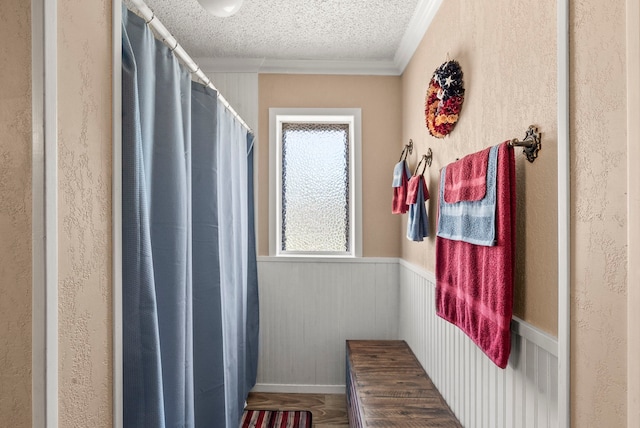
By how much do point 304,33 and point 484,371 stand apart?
2117 millimetres

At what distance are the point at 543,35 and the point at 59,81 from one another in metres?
1.19

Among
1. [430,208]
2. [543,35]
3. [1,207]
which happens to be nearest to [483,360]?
[430,208]

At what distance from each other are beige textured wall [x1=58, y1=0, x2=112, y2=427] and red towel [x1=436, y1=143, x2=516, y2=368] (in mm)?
1076

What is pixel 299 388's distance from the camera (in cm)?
293

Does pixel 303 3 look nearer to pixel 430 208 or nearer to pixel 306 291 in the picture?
pixel 430 208

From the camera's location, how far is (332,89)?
2.94 metres

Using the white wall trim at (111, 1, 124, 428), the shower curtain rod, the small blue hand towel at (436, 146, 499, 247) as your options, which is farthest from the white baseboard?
the shower curtain rod

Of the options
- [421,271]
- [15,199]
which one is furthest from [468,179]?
[15,199]

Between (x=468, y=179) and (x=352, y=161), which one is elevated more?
(x=352, y=161)

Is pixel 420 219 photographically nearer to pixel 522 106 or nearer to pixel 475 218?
pixel 475 218


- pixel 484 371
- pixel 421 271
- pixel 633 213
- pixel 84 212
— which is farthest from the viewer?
pixel 421 271

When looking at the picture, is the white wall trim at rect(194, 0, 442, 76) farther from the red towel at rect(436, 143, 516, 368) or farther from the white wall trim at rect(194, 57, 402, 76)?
the red towel at rect(436, 143, 516, 368)

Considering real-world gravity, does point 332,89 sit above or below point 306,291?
above

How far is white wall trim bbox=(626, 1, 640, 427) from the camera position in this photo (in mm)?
665
